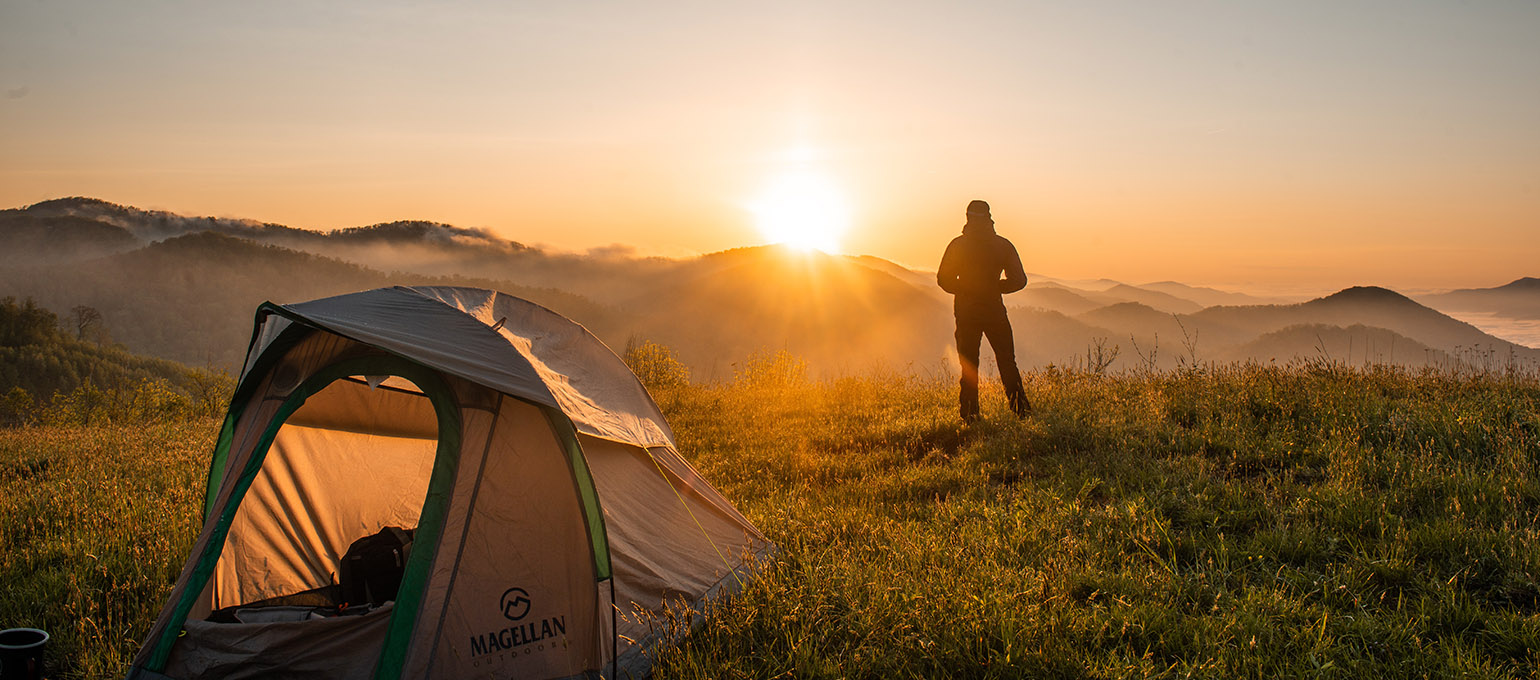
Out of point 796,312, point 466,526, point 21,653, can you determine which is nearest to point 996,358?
point 466,526

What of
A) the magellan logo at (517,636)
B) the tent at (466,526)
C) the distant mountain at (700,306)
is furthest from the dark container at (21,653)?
the distant mountain at (700,306)

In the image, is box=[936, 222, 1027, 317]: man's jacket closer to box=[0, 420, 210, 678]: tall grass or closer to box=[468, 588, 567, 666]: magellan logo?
box=[468, 588, 567, 666]: magellan logo

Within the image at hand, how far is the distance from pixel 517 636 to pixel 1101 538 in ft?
12.6

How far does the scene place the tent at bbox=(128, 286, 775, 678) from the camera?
400 cm

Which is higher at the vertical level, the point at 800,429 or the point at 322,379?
the point at 322,379

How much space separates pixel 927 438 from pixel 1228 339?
175 meters

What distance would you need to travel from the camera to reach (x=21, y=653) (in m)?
3.40

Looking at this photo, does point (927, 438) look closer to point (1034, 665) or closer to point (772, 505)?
point (772, 505)

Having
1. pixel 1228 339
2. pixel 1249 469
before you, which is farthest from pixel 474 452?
pixel 1228 339

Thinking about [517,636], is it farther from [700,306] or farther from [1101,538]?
[700,306]

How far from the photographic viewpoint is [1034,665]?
12.3 ft

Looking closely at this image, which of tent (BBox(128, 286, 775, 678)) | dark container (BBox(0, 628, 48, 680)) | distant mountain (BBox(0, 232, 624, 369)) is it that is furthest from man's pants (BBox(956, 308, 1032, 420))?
distant mountain (BBox(0, 232, 624, 369))

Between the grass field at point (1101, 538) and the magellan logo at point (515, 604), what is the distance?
0.87m

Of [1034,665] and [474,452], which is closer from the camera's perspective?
[1034,665]
